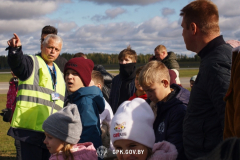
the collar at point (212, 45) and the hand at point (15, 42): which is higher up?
the hand at point (15, 42)

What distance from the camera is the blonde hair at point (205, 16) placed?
89.3 inches

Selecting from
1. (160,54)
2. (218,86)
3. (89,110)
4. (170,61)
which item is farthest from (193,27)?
(160,54)

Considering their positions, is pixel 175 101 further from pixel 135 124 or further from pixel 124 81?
pixel 124 81

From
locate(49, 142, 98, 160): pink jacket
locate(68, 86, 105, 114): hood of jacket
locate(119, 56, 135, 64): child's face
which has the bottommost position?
locate(49, 142, 98, 160): pink jacket

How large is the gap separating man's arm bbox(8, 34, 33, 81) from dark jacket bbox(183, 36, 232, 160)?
7.11 feet

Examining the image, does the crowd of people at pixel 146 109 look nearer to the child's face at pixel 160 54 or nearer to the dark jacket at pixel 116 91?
the dark jacket at pixel 116 91

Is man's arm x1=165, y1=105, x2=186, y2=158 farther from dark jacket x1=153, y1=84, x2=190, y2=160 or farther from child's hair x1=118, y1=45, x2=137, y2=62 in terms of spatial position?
child's hair x1=118, y1=45, x2=137, y2=62

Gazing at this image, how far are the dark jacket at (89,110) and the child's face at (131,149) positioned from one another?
2.46 ft

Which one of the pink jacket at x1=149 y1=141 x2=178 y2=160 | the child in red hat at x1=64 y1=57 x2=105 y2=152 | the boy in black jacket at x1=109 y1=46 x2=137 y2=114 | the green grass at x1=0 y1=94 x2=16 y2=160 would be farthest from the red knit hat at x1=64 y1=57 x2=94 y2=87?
A: the green grass at x1=0 y1=94 x2=16 y2=160

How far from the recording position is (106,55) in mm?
92875

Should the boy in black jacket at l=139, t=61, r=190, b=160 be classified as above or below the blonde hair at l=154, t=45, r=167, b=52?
below

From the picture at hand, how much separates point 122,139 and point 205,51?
98 cm

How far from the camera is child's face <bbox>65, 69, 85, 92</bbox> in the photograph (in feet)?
11.5

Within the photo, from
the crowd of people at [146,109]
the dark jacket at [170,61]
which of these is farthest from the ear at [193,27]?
the dark jacket at [170,61]
